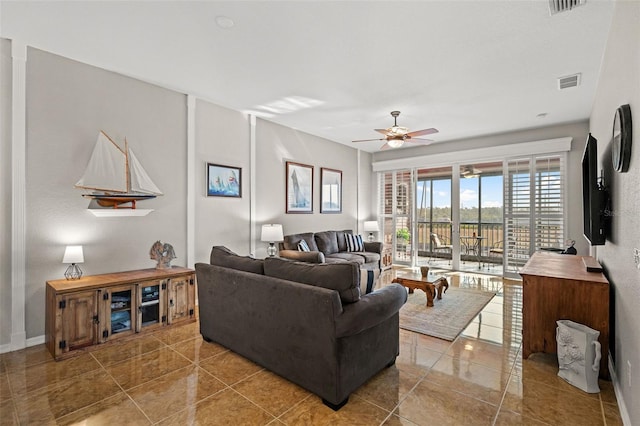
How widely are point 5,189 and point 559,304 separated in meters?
5.06

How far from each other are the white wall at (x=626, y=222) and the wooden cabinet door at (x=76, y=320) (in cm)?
407

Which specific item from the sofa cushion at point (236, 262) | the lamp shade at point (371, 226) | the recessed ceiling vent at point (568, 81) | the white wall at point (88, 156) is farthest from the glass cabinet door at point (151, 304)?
the recessed ceiling vent at point (568, 81)

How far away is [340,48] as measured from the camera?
3023 millimetres

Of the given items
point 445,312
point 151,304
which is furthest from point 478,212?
point 151,304

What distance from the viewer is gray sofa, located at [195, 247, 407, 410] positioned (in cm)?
209

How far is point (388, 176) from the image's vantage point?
787 cm

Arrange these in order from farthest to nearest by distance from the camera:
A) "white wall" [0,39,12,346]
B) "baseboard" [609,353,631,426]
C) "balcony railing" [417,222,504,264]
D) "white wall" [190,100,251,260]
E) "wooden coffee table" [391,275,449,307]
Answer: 1. "balcony railing" [417,222,504,264]
2. "white wall" [190,100,251,260]
3. "wooden coffee table" [391,275,449,307]
4. "white wall" [0,39,12,346]
5. "baseboard" [609,353,631,426]

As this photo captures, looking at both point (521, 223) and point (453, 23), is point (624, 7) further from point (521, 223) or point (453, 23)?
point (521, 223)

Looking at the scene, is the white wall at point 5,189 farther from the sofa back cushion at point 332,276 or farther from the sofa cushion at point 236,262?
the sofa back cushion at point 332,276

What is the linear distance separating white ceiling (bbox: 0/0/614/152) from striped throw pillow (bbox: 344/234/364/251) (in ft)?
9.00

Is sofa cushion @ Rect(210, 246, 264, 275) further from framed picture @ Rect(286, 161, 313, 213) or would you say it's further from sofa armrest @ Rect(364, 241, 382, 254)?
sofa armrest @ Rect(364, 241, 382, 254)

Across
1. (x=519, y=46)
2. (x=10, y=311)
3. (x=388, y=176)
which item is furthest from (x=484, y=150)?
(x=10, y=311)

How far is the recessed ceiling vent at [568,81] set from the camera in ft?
11.9

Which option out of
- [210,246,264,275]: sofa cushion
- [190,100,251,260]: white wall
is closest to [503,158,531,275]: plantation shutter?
[190,100,251,260]: white wall
